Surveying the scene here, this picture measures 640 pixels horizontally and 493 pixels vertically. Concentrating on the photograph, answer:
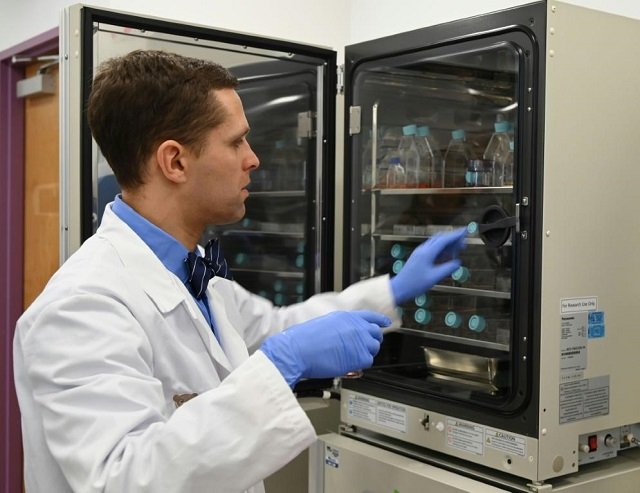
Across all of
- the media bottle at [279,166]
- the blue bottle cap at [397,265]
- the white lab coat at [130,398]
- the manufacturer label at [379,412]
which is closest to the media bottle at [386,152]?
the blue bottle cap at [397,265]

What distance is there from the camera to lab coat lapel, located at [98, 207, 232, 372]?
155 centimetres

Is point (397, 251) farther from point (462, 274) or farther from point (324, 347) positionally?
point (324, 347)

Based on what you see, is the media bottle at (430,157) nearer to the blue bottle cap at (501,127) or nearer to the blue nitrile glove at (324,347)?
the blue bottle cap at (501,127)

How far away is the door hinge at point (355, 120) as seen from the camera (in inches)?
97.8

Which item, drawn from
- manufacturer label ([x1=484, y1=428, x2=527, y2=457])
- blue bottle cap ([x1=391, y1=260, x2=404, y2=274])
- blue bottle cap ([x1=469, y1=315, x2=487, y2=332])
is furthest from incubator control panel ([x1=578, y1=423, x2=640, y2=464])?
blue bottle cap ([x1=391, y1=260, x2=404, y2=274])

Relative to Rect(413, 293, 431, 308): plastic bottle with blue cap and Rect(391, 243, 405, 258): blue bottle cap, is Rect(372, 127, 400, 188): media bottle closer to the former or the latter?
Rect(391, 243, 405, 258): blue bottle cap

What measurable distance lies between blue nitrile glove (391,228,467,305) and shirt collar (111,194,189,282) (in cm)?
65

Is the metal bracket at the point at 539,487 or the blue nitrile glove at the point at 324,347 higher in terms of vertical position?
the blue nitrile glove at the point at 324,347

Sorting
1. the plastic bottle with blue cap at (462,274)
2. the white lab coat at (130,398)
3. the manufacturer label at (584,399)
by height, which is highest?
the plastic bottle with blue cap at (462,274)

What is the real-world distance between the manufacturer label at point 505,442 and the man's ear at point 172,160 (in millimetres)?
1023

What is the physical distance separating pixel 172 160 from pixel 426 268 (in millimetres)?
769

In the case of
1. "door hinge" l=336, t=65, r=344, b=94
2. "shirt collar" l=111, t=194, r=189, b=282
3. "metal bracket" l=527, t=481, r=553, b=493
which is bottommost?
"metal bracket" l=527, t=481, r=553, b=493

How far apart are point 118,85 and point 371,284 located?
2.84 ft

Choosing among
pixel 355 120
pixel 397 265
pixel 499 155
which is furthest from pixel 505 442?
pixel 355 120
